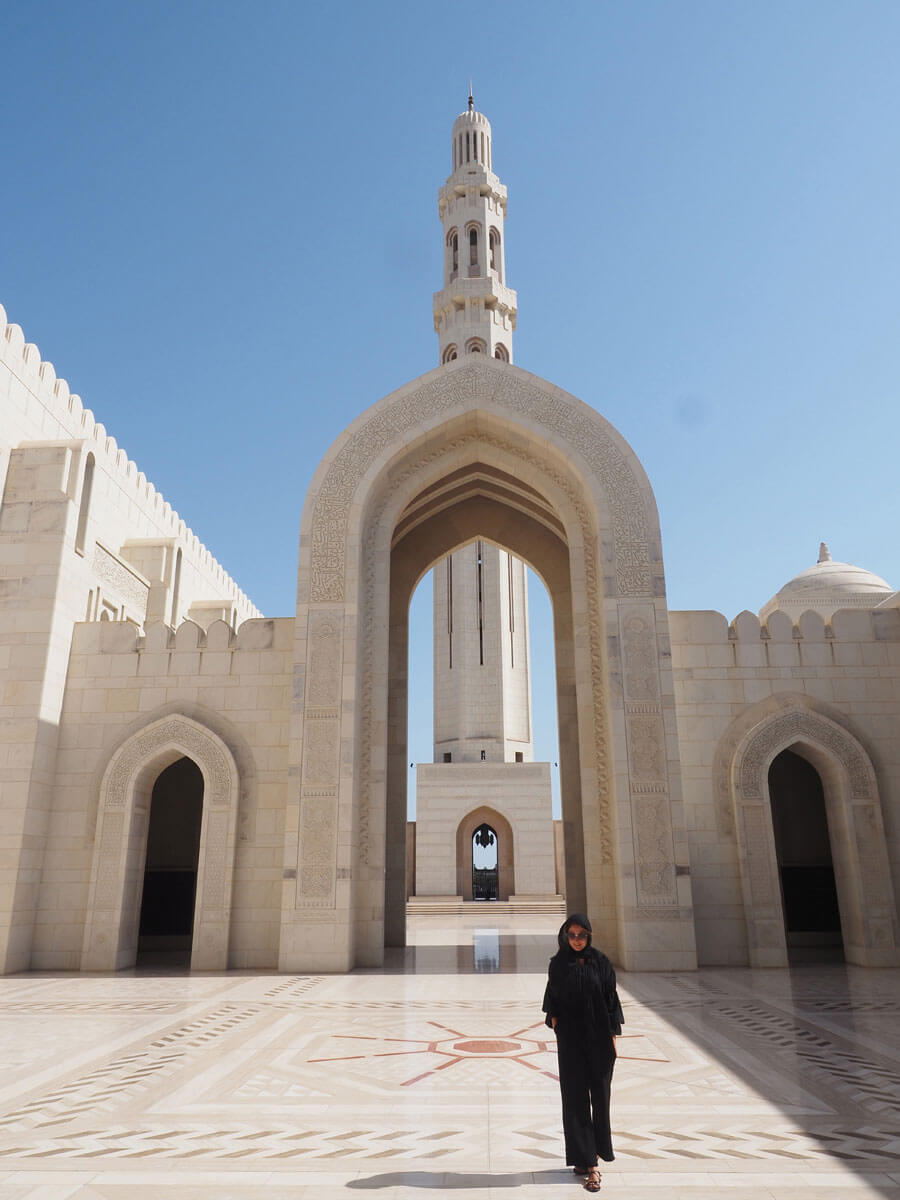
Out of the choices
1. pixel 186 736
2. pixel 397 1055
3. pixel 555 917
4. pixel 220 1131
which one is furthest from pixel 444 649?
pixel 220 1131

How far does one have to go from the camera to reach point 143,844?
38.1 ft

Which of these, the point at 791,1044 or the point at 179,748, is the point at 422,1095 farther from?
the point at 179,748

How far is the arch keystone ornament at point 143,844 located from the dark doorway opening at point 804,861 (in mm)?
7765

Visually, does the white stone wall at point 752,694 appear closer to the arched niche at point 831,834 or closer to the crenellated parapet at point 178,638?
the arched niche at point 831,834

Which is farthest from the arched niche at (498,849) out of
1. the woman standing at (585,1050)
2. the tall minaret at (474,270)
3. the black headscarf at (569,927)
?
the woman standing at (585,1050)

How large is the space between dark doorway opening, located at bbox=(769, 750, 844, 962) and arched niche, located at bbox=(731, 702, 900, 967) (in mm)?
1037

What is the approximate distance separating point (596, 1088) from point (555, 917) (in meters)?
17.4

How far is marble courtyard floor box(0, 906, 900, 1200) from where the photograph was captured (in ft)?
11.8

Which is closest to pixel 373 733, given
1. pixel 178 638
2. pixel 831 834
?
pixel 178 638

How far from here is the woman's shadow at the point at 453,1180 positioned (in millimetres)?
3500

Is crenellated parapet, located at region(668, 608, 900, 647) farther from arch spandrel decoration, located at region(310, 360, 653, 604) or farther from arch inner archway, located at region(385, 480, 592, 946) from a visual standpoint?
arch inner archway, located at region(385, 480, 592, 946)

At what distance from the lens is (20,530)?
460 inches

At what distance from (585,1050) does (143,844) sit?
932 centimetres

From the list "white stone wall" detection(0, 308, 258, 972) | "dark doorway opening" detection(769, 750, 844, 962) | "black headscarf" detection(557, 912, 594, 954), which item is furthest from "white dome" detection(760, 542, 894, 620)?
"black headscarf" detection(557, 912, 594, 954)
